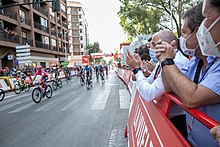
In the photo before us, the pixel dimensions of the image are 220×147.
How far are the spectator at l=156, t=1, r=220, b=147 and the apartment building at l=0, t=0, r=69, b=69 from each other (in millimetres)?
24090

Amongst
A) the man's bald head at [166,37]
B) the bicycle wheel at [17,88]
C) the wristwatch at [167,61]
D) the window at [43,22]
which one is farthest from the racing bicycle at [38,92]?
the window at [43,22]

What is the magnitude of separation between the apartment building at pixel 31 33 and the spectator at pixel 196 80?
2409cm

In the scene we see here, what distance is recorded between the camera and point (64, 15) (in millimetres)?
59250

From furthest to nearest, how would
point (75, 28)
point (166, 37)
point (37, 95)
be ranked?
point (75, 28) → point (37, 95) → point (166, 37)

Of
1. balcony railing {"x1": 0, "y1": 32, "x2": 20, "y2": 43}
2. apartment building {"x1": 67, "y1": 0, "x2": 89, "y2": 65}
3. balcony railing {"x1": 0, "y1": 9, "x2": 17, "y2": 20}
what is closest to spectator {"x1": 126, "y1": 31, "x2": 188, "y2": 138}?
balcony railing {"x1": 0, "y1": 32, "x2": 20, "y2": 43}

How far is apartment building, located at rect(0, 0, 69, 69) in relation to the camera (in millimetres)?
27505

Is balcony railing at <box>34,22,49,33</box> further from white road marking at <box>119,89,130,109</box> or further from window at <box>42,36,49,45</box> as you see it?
white road marking at <box>119,89,130,109</box>

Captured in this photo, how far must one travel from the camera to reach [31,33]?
3534cm

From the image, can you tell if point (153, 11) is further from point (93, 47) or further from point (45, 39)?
point (93, 47)

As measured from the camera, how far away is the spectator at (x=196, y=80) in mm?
1417

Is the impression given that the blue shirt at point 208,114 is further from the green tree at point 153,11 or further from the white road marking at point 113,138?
the green tree at point 153,11

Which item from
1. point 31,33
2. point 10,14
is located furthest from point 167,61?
point 31,33

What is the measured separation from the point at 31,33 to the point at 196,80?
120 feet

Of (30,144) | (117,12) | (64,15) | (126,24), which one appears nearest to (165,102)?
(30,144)
